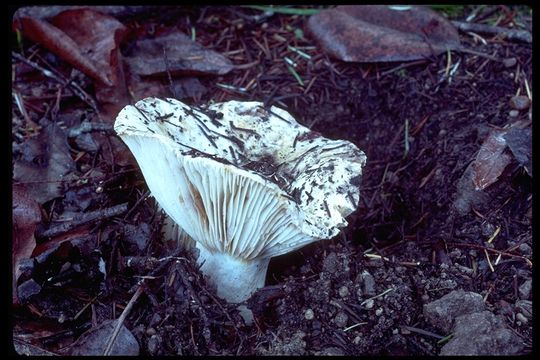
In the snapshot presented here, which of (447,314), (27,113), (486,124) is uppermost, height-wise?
(27,113)

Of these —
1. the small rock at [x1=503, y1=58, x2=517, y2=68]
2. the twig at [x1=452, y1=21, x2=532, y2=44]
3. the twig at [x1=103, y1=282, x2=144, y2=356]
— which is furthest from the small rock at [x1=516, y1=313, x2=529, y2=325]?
the twig at [x1=452, y1=21, x2=532, y2=44]

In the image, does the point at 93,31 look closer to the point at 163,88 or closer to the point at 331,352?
the point at 163,88

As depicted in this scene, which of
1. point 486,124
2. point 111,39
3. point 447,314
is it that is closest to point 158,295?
point 447,314

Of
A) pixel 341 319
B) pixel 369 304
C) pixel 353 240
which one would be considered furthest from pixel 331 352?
pixel 353 240

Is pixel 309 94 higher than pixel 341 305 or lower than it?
higher

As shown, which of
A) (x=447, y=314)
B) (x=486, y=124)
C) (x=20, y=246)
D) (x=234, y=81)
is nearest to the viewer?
(x=447, y=314)

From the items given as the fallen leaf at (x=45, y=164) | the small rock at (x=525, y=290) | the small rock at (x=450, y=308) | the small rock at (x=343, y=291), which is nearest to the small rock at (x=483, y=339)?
the small rock at (x=450, y=308)

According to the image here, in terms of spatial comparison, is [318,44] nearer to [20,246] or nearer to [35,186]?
[35,186]
